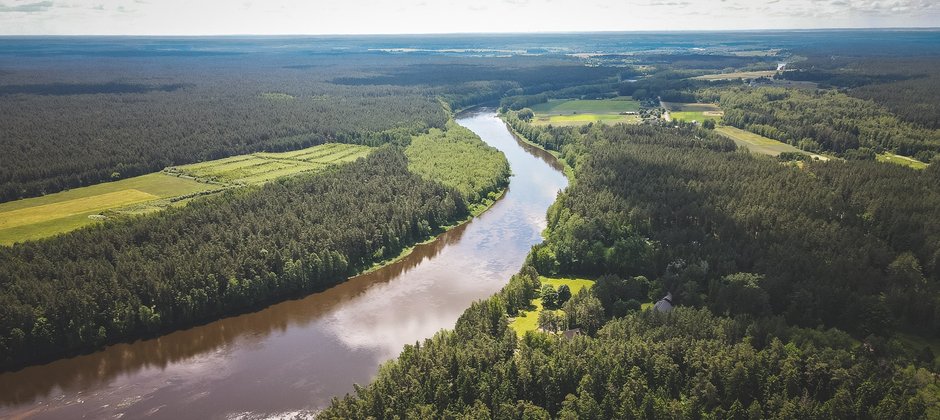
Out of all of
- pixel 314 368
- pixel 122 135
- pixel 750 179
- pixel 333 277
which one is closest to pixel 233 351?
pixel 314 368

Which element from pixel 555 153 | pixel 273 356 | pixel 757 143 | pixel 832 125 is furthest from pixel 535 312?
pixel 832 125

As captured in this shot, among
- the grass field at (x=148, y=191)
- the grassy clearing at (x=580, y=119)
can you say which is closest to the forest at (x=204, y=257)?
the grass field at (x=148, y=191)

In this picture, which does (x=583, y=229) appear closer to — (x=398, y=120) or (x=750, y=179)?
(x=750, y=179)

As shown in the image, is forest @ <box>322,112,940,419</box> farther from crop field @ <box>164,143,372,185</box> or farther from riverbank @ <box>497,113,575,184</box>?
crop field @ <box>164,143,372,185</box>

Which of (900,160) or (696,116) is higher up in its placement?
(696,116)

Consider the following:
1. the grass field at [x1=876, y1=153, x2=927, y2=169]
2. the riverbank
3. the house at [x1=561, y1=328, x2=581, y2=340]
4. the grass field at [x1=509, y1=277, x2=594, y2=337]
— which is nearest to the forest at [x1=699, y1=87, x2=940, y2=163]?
the grass field at [x1=876, y1=153, x2=927, y2=169]

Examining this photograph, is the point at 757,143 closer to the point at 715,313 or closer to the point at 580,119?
the point at 580,119

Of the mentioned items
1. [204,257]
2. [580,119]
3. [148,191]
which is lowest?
[148,191]

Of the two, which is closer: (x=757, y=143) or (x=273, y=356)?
(x=273, y=356)
